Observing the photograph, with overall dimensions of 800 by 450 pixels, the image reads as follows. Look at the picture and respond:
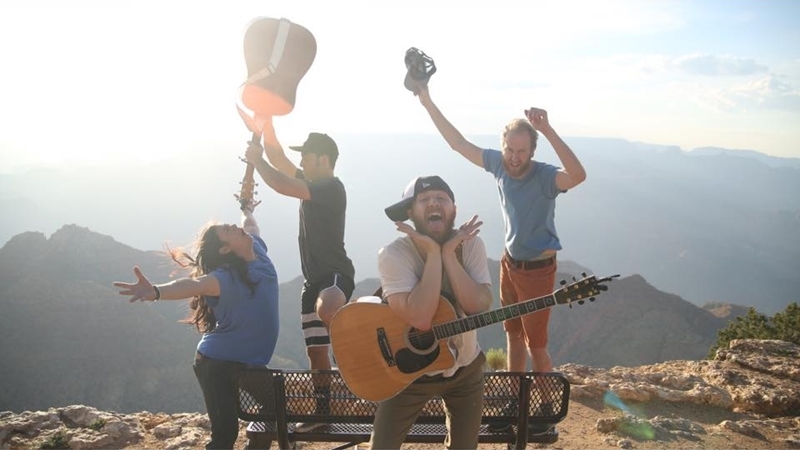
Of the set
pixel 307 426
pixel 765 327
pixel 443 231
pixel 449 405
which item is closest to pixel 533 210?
pixel 443 231

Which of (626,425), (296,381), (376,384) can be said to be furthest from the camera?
(626,425)

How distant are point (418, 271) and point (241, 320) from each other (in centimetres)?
142

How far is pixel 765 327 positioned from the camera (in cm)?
1347

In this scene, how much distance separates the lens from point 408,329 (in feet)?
11.5

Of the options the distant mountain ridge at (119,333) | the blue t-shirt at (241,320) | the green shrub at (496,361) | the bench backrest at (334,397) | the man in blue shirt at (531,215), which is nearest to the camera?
the bench backrest at (334,397)

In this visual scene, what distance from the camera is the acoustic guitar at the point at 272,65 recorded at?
470 centimetres

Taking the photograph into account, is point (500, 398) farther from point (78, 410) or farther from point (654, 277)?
point (654, 277)

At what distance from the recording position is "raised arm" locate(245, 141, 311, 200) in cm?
428

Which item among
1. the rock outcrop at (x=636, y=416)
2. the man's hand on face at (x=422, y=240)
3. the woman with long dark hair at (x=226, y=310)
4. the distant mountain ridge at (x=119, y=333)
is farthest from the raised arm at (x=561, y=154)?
the distant mountain ridge at (x=119, y=333)

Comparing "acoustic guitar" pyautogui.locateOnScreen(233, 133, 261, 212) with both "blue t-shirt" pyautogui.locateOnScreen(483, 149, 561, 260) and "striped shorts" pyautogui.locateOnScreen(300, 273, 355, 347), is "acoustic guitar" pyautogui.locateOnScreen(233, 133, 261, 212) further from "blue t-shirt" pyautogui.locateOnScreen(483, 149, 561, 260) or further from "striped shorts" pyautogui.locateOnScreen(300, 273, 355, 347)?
"blue t-shirt" pyautogui.locateOnScreen(483, 149, 561, 260)

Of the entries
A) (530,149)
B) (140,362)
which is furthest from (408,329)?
(140,362)

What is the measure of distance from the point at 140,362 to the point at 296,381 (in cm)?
6907

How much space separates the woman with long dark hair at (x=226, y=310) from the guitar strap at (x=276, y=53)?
1445mm

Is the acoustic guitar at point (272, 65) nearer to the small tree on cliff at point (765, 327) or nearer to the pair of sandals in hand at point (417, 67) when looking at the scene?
the pair of sandals in hand at point (417, 67)
